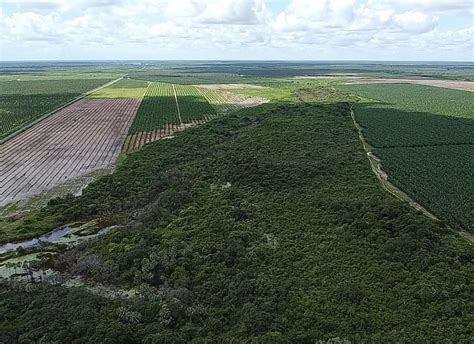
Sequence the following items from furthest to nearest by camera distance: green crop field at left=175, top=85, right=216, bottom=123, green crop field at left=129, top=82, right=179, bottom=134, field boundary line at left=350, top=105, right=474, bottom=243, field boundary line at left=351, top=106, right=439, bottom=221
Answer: green crop field at left=175, top=85, right=216, bottom=123 < green crop field at left=129, top=82, right=179, bottom=134 < field boundary line at left=351, top=106, right=439, bottom=221 < field boundary line at left=350, top=105, right=474, bottom=243

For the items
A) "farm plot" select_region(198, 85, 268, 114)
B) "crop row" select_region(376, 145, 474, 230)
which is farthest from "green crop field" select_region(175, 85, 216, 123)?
"crop row" select_region(376, 145, 474, 230)

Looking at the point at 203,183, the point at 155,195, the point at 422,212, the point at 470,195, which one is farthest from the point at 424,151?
the point at 155,195

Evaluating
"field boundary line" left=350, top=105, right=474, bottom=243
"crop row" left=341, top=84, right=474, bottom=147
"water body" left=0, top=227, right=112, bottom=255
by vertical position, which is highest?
"crop row" left=341, top=84, right=474, bottom=147

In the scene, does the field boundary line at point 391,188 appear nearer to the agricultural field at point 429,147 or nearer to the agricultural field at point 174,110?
the agricultural field at point 429,147

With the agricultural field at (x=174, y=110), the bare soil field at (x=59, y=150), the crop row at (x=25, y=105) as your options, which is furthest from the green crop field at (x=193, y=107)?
the crop row at (x=25, y=105)

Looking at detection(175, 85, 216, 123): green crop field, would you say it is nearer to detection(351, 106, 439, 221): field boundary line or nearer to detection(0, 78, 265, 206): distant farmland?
detection(0, 78, 265, 206): distant farmland

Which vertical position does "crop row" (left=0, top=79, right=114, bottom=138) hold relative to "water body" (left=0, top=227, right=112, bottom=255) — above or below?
above

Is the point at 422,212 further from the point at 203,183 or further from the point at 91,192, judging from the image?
the point at 91,192

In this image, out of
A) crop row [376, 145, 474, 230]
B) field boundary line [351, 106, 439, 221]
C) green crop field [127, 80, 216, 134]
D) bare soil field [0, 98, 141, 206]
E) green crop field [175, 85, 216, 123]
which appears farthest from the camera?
green crop field [175, 85, 216, 123]

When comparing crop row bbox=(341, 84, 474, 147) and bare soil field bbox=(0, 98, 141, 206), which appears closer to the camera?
bare soil field bbox=(0, 98, 141, 206)
